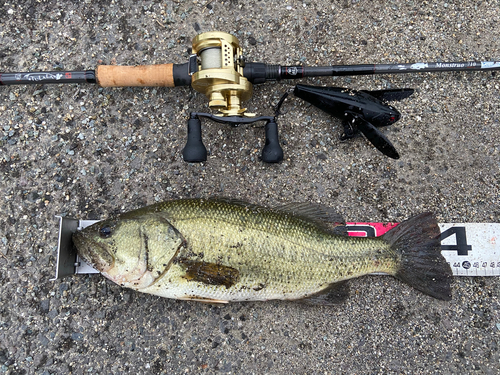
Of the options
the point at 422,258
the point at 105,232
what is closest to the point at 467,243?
the point at 422,258

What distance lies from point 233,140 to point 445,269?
214 cm

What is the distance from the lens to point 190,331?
276 cm

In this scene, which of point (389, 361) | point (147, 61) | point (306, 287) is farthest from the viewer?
point (147, 61)

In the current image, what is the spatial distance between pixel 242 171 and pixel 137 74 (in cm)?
122

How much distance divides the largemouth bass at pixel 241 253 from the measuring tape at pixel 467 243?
0.24 m

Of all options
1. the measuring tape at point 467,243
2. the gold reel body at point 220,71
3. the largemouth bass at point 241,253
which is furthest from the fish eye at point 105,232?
the measuring tape at point 467,243

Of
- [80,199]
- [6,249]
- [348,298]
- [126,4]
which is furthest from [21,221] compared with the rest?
[348,298]

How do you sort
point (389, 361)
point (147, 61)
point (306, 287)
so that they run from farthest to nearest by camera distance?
point (147, 61), point (389, 361), point (306, 287)

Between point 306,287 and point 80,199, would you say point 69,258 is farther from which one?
point 306,287

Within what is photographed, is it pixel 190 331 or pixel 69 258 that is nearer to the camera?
pixel 69 258

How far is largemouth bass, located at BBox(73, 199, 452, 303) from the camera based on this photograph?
2.35 meters

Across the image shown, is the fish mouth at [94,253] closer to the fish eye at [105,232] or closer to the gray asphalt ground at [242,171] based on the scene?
the fish eye at [105,232]

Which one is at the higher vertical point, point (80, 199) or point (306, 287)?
point (80, 199)

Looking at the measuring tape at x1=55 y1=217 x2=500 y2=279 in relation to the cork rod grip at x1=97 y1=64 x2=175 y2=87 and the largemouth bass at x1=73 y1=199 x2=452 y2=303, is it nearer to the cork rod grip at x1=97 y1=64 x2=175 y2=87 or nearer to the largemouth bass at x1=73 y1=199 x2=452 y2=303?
the largemouth bass at x1=73 y1=199 x2=452 y2=303
